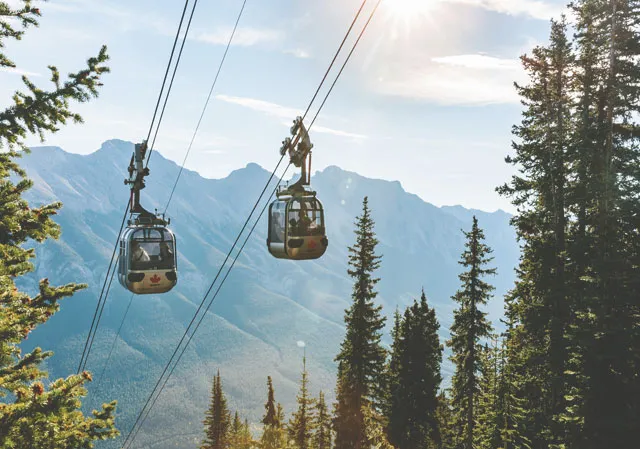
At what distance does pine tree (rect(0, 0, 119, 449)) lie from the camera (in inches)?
312

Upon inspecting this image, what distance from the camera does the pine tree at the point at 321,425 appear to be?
36531mm

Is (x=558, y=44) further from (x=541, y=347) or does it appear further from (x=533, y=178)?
(x=541, y=347)

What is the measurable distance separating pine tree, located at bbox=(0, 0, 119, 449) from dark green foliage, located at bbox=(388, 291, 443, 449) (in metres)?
25.3

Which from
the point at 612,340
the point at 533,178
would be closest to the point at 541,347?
the point at 612,340

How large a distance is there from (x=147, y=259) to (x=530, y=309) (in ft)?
65.1

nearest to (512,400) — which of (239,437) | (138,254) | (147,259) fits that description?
(147,259)

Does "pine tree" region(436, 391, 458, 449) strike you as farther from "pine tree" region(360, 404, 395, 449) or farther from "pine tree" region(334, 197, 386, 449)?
"pine tree" region(334, 197, 386, 449)

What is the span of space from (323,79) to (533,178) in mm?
21275

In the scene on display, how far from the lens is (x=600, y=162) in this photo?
70.8 ft

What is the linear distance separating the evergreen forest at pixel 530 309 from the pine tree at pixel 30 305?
0.09 feet

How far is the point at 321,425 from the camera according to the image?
120 ft

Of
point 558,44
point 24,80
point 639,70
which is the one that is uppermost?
point 558,44

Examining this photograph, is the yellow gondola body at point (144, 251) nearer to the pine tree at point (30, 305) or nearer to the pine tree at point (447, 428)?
the pine tree at point (30, 305)

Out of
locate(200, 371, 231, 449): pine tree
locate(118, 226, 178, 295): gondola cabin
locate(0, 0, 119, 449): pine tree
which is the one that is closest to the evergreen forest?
locate(0, 0, 119, 449): pine tree
